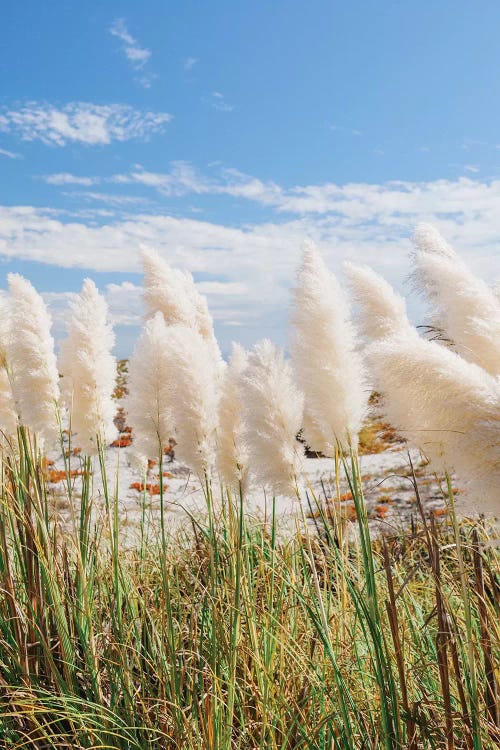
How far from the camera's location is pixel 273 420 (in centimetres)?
222

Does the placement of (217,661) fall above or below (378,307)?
below

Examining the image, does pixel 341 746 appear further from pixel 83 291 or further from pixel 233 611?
pixel 83 291

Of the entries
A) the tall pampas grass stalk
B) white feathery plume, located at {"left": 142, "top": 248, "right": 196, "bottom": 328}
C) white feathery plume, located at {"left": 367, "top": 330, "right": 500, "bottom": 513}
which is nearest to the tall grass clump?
white feathery plume, located at {"left": 367, "top": 330, "right": 500, "bottom": 513}

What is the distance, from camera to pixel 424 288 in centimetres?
200

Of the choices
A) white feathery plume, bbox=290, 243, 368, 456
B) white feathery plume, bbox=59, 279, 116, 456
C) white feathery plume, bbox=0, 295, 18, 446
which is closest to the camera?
white feathery plume, bbox=290, 243, 368, 456

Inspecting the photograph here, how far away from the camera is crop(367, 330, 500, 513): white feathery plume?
1210 mm

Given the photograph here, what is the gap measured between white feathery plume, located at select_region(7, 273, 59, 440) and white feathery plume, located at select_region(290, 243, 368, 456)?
1.44 meters

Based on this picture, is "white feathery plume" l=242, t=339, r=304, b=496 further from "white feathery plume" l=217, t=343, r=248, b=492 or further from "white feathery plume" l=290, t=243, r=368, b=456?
"white feathery plume" l=217, t=343, r=248, b=492

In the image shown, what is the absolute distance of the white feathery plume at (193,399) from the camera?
2566 millimetres

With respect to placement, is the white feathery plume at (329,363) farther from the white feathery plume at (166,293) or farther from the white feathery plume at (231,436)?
the white feathery plume at (166,293)

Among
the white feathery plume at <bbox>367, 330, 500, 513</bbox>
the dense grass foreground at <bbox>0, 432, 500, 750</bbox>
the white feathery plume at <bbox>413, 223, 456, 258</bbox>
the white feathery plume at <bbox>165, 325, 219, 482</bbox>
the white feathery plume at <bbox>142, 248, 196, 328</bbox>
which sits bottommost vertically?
the dense grass foreground at <bbox>0, 432, 500, 750</bbox>

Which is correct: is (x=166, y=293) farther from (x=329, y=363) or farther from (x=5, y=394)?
(x=329, y=363)

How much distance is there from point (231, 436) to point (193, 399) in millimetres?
249

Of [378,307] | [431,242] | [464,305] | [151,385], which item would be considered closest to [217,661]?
[151,385]
